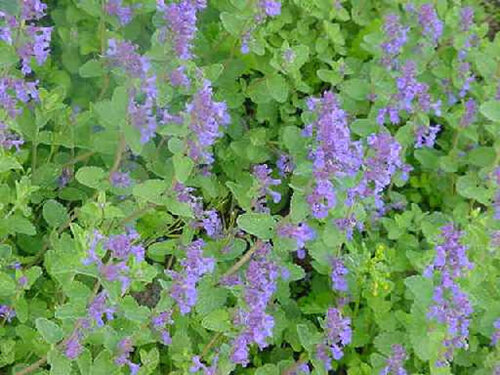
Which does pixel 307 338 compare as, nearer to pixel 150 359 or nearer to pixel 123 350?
pixel 150 359

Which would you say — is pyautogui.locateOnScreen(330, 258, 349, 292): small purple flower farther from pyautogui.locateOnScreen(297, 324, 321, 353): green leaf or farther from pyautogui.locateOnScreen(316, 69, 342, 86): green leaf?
pyautogui.locateOnScreen(316, 69, 342, 86): green leaf

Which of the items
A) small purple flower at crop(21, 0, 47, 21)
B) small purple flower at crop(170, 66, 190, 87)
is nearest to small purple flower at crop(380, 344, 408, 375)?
small purple flower at crop(170, 66, 190, 87)

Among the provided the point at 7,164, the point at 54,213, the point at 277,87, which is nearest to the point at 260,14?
the point at 277,87

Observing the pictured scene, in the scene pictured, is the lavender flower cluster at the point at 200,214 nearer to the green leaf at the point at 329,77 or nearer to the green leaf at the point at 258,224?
the green leaf at the point at 258,224

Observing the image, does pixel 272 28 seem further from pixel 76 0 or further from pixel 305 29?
pixel 76 0

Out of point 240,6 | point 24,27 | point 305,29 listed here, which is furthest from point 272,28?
point 24,27

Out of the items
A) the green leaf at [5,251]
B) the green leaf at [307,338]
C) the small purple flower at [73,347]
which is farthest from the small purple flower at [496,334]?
the green leaf at [5,251]
